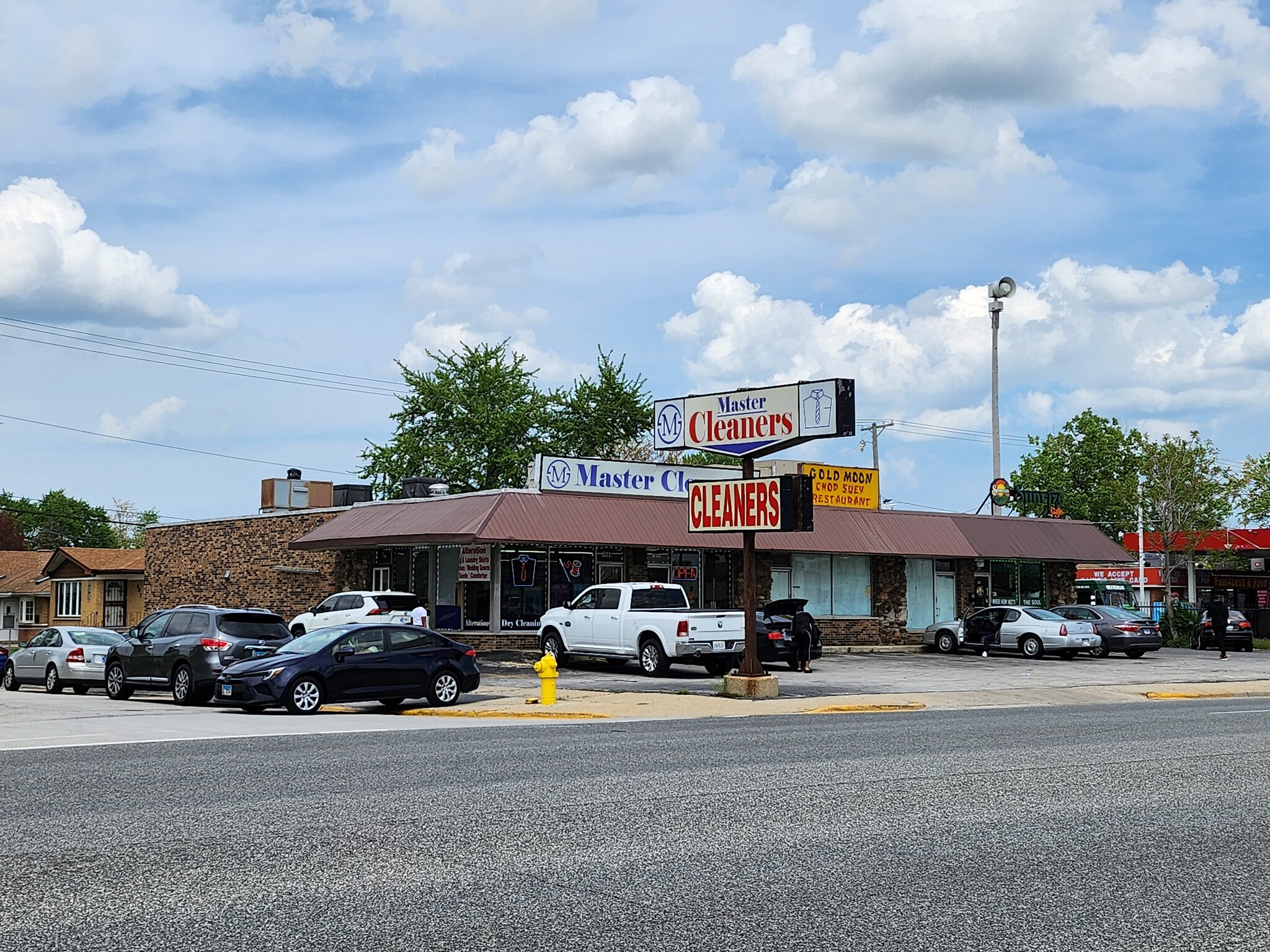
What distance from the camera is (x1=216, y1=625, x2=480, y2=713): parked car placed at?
65.4 ft

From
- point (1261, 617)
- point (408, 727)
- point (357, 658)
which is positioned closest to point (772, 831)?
point (408, 727)

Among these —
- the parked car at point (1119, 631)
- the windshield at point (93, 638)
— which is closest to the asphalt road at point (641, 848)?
the windshield at point (93, 638)

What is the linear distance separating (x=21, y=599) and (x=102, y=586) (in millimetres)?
16827

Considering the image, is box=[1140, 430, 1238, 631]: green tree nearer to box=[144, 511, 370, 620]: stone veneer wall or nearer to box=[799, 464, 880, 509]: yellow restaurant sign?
box=[799, 464, 880, 509]: yellow restaurant sign

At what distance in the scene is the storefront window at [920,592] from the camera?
41750mm

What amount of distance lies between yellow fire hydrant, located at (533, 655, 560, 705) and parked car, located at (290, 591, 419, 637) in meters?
8.59

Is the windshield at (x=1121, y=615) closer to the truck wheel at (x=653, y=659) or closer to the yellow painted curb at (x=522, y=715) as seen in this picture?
the truck wheel at (x=653, y=659)

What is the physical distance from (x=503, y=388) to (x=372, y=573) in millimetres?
29644

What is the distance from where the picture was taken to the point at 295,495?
44.6 meters

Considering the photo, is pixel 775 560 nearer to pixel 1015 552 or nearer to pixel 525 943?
pixel 1015 552

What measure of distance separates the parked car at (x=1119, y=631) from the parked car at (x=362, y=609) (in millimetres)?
18671

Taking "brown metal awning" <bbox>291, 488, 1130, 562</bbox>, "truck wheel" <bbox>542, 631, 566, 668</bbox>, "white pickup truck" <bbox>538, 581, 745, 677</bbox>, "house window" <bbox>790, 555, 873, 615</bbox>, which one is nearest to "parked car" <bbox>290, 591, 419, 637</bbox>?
"brown metal awning" <bbox>291, 488, 1130, 562</bbox>

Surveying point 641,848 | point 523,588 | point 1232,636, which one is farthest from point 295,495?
point 641,848

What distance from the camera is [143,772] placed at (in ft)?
39.4
